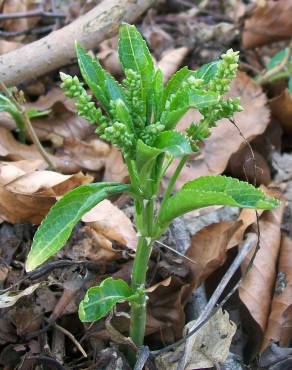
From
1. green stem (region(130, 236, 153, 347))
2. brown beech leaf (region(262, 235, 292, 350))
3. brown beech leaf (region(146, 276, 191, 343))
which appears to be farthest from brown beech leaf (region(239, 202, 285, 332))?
green stem (region(130, 236, 153, 347))

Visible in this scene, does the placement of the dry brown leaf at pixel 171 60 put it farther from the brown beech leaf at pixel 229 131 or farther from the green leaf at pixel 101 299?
the green leaf at pixel 101 299

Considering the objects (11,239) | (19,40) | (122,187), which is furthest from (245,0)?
(122,187)

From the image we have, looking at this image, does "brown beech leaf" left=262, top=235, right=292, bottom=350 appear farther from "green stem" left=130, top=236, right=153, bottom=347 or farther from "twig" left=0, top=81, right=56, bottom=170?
"twig" left=0, top=81, right=56, bottom=170

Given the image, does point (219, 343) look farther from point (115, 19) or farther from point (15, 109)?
point (115, 19)

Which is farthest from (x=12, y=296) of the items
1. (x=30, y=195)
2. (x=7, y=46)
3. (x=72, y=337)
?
(x=7, y=46)

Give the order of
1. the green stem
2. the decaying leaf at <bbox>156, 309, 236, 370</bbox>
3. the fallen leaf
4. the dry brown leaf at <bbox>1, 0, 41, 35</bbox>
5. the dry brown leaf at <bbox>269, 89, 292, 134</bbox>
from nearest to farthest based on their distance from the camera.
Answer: the green stem → the decaying leaf at <bbox>156, 309, 236, 370</bbox> → the dry brown leaf at <bbox>269, 89, 292, 134</bbox> → the fallen leaf → the dry brown leaf at <bbox>1, 0, 41, 35</bbox>

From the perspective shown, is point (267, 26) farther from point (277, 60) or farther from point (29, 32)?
point (29, 32)

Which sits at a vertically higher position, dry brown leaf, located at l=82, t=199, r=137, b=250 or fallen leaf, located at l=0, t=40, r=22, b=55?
fallen leaf, located at l=0, t=40, r=22, b=55

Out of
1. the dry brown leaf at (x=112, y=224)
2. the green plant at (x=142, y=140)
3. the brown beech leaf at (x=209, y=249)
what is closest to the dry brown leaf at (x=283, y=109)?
the brown beech leaf at (x=209, y=249)

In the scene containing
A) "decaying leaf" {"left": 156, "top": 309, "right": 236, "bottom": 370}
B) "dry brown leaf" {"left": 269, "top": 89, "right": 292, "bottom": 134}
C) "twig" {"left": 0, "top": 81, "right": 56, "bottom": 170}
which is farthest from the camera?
"dry brown leaf" {"left": 269, "top": 89, "right": 292, "bottom": 134}
